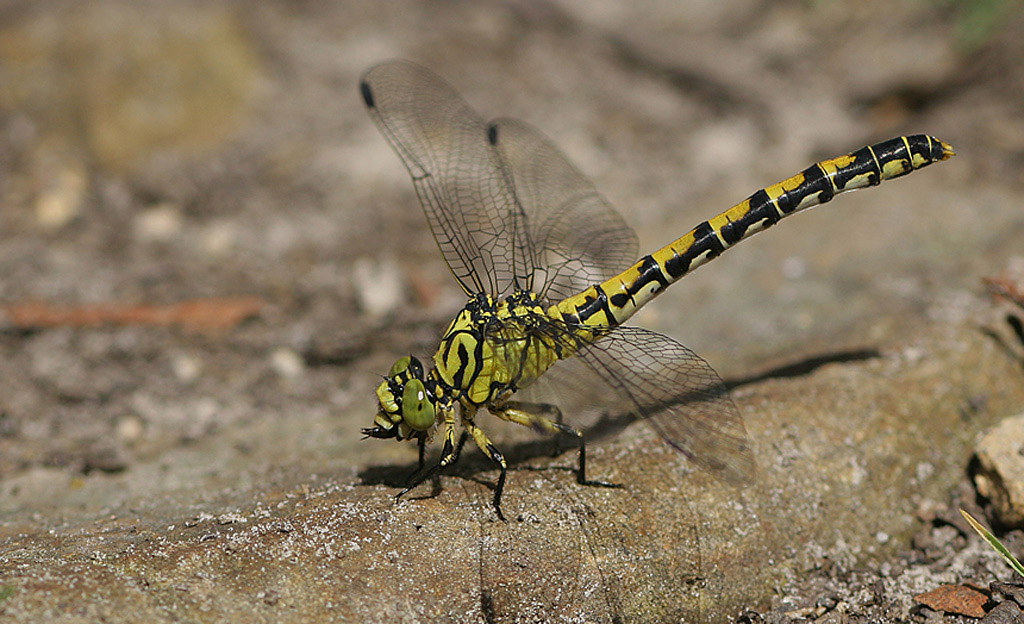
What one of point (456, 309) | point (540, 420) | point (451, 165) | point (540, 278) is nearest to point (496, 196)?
point (451, 165)

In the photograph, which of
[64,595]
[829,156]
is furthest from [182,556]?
[829,156]

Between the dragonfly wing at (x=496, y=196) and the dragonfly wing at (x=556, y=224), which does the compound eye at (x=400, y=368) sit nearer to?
the dragonfly wing at (x=496, y=196)

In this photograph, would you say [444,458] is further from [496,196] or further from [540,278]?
[496,196]

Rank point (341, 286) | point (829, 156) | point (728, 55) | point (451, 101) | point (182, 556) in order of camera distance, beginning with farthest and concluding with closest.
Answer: point (728, 55), point (829, 156), point (341, 286), point (451, 101), point (182, 556)

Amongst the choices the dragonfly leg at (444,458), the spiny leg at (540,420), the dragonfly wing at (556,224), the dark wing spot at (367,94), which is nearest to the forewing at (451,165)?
the dark wing spot at (367,94)

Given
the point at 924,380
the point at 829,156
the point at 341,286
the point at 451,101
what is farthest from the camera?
the point at 829,156

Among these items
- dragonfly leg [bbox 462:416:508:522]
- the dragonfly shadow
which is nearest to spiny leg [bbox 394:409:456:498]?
dragonfly leg [bbox 462:416:508:522]

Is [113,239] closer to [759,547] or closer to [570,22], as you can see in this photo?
[570,22]
